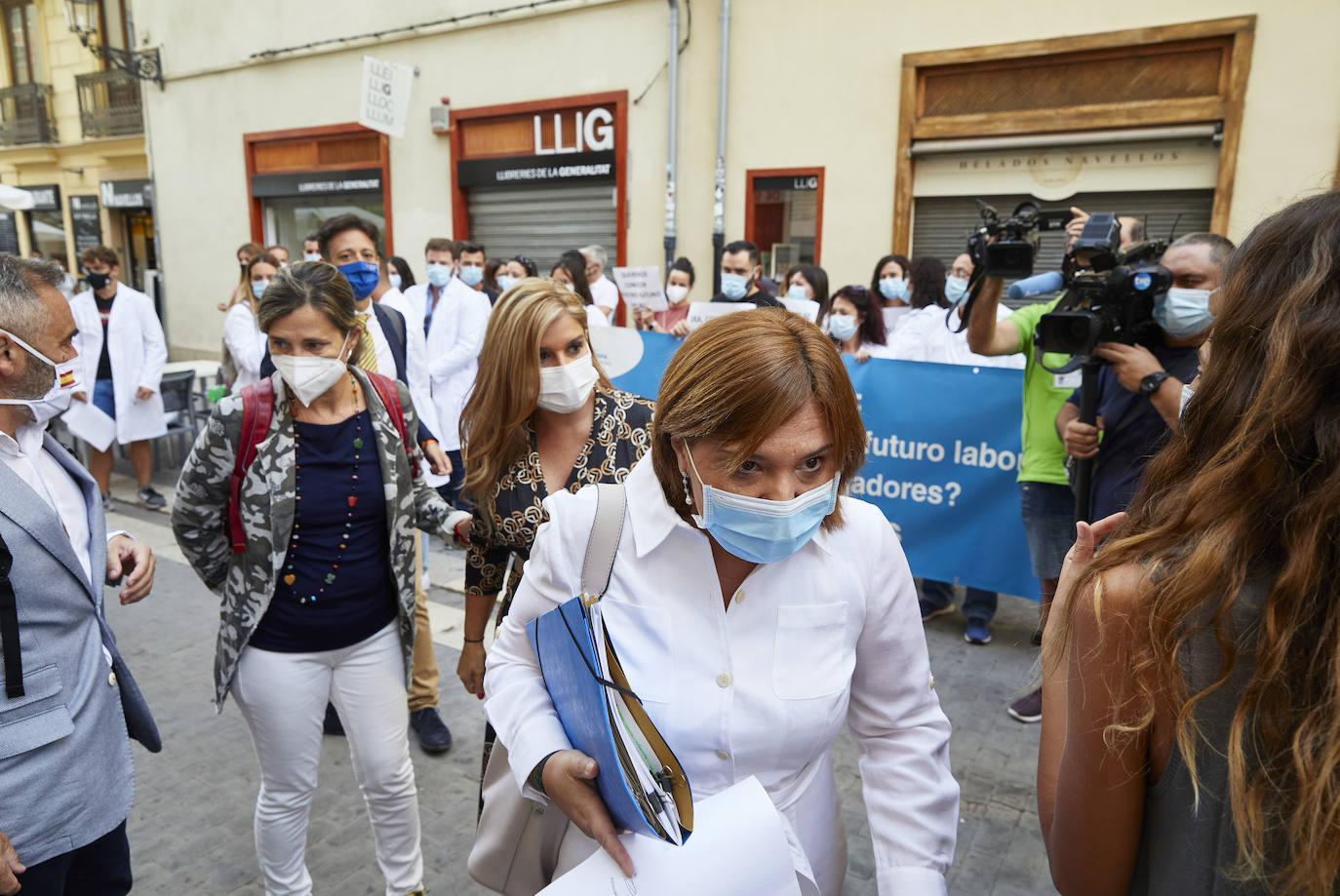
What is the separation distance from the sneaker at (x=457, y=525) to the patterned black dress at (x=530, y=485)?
0.05 meters

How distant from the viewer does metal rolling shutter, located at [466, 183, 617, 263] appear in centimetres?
1103

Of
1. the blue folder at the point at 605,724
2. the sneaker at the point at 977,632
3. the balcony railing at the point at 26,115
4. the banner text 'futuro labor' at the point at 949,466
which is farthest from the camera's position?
the balcony railing at the point at 26,115

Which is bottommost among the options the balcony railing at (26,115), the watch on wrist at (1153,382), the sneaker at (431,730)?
the sneaker at (431,730)

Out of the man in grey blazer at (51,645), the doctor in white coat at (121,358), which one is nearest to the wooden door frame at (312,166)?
the doctor in white coat at (121,358)

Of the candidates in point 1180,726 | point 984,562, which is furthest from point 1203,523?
point 984,562

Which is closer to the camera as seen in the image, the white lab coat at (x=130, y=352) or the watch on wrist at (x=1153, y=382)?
the watch on wrist at (x=1153, y=382)

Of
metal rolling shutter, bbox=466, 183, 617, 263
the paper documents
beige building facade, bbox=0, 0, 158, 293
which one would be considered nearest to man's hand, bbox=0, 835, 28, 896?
the paper documents

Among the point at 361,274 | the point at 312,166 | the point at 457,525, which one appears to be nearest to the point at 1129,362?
the point at 457,525

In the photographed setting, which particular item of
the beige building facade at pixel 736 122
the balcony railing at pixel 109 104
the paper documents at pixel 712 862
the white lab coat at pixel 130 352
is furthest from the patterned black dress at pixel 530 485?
the balcony railing at pixel 109 104

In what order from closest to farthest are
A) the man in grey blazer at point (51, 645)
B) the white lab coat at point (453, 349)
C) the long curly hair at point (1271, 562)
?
the long curly hair at point (1271, 562)
the man in grey blazer at point (51, 645)
the white lab coat at point (453, 349)

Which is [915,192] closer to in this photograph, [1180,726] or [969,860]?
[969,860]

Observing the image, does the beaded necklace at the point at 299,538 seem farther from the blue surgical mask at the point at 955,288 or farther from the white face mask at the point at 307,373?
the blue surgical mask at the point at 955,288

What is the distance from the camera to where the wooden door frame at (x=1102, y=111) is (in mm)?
7062

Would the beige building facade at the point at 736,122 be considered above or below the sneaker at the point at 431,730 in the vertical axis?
above
